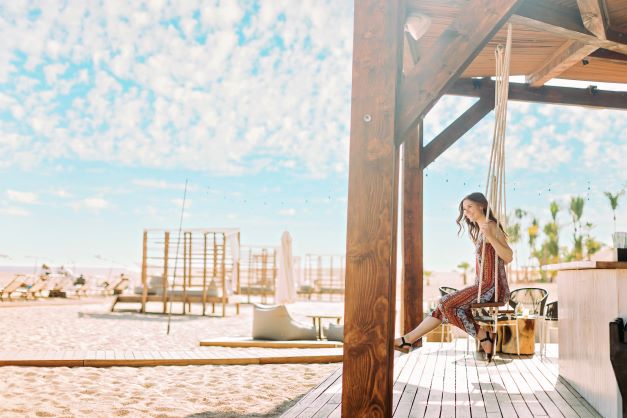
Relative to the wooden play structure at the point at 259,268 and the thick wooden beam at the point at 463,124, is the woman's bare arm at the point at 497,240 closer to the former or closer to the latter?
the thick wooden beam at the point at 463,124

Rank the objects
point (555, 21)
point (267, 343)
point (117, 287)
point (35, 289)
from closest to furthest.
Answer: point (555, 21)
point (267, 343)
point (35, 289)
point (117, 287)

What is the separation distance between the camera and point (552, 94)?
6.41 m

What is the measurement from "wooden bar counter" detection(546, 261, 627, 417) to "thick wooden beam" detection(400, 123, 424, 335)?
201 cm

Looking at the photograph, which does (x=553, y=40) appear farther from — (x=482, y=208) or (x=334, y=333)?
(x=334, y=333)

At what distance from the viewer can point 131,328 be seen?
33.5ft

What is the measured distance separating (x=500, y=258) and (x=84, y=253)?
22.7 metres

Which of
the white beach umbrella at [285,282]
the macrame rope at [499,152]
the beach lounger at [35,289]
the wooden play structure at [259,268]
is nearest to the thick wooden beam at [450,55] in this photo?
the macrame rope at [499,152]

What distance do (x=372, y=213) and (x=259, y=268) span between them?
17.2 metres

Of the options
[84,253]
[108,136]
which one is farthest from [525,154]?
[84,253]

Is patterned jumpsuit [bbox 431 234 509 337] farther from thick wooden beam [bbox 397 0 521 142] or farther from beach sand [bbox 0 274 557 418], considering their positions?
thick wooden beam [bbox 397 0 521 142]

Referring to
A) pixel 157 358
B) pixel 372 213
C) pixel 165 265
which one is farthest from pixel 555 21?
pixel 165 265

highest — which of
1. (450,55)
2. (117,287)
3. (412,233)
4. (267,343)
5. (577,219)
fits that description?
(577,219)

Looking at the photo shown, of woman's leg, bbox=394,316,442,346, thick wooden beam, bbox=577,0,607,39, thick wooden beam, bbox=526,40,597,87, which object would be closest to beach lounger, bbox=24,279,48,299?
thick wooden beam, bbox=526,40,597,87

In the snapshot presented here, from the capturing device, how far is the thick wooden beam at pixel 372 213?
9.04 feet
